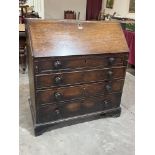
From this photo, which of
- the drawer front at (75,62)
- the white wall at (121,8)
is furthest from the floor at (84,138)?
the white wall at (121,8)

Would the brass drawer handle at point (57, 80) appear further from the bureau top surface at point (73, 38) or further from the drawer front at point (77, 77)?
the bureau top surface at point (73, 38)

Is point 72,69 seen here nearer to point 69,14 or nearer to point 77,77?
point 77,77

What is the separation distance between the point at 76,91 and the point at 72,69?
24 cm

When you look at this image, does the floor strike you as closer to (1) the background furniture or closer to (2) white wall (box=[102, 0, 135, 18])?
(2) white wall (box=[102, 0, 135, 18])

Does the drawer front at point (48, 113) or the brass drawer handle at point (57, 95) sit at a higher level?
the brass drawer handle at point (57, 95)

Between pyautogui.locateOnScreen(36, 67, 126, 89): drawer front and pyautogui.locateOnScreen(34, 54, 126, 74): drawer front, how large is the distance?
0.05 metres

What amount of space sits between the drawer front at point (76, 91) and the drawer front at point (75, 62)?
199 millimetres

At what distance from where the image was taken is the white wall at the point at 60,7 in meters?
6.09

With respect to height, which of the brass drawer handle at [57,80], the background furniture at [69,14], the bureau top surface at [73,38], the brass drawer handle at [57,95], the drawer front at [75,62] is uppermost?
the background furniture at [69,14]

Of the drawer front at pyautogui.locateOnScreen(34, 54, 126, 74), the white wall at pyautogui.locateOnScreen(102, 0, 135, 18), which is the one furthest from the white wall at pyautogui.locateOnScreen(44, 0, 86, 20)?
the drawer front at pyautogui.locateOnScreen(34, 54, 126, 74)

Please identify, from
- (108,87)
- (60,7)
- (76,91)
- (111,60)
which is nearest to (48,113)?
(76,91)

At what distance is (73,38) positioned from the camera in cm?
179
